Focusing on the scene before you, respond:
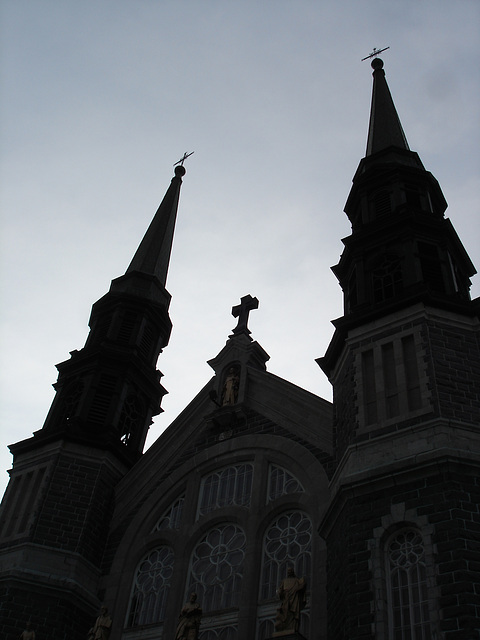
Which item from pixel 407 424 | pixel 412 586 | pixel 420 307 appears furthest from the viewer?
pixel 420 307

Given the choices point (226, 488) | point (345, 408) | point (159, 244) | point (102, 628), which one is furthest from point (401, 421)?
point (159, 244)

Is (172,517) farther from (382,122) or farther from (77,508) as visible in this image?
(382,122)

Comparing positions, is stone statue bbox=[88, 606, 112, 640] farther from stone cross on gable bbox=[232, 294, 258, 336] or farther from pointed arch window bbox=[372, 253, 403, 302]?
pointed arch window bbox=[372, 253, 403, 302]

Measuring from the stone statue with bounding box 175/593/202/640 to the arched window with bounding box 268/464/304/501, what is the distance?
346 cm

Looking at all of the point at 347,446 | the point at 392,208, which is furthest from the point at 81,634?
the point at 392,208

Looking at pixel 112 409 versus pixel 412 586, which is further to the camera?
pixel 112 409

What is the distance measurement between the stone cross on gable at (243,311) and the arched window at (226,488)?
5.03m

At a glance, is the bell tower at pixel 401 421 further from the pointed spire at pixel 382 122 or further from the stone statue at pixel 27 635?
the stone statue at pixel 27 635

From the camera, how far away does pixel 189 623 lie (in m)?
15.5

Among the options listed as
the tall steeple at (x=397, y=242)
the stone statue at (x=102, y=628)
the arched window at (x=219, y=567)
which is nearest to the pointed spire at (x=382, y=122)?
the tall steeple at (x=397, y=242)

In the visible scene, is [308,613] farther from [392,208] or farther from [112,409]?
[392,208]

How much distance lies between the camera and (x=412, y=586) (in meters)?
13.1

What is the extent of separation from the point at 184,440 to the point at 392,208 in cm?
884

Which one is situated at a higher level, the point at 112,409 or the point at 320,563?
the point at 112,409
